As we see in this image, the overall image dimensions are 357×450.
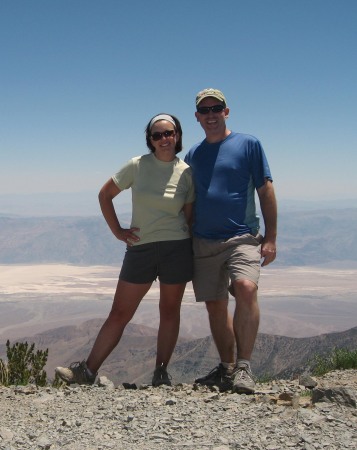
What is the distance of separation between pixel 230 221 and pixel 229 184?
403 millimetres

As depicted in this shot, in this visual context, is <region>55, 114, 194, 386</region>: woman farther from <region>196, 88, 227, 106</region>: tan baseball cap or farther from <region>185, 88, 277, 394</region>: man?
<region>196, 88, 227, 106</region>: tan baseball cap

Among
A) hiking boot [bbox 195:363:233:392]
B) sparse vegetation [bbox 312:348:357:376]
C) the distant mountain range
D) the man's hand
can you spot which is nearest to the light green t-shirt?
the man's hand

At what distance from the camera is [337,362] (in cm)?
840

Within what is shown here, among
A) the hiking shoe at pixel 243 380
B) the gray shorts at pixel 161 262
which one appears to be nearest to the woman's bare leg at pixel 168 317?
the gray shorts at pixel 161 262

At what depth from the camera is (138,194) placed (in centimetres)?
609

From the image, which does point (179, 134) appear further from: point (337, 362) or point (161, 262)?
point (337, 362)

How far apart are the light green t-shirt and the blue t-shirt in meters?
0.20

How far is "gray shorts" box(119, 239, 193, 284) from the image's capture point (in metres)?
6.19

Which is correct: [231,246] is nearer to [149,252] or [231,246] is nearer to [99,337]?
[149,252]

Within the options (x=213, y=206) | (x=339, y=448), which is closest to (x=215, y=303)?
(x=213, y=206)

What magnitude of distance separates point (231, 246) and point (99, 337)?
6.64 ft

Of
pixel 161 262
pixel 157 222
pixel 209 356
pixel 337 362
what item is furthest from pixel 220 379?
pixel 209 356

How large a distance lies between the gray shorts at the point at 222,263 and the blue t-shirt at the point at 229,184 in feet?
0.33

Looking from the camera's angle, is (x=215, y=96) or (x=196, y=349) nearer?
(x=215, y=96)
